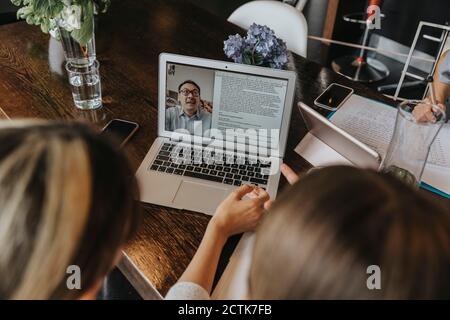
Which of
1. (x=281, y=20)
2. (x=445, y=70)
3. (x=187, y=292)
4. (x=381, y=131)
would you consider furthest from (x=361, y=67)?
(x=187, y=292)

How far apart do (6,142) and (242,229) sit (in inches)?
18.8

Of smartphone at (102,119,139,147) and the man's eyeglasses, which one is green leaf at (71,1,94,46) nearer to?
smartphone at (102,119,139,147)

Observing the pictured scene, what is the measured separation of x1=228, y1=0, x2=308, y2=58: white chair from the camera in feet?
5.38

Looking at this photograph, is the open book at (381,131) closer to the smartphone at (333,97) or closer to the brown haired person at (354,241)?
the smartphone at (333,97)

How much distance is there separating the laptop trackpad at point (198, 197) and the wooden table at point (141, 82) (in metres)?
0.02

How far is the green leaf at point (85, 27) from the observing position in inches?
43.4

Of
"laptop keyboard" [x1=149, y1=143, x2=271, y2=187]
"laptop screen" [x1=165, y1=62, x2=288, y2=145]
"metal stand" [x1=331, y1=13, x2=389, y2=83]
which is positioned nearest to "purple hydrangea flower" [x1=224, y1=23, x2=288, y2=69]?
"laptop screen" [x1=165, y1=62, x2=288, y2=145]

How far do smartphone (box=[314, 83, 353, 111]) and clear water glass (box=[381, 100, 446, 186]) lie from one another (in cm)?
31

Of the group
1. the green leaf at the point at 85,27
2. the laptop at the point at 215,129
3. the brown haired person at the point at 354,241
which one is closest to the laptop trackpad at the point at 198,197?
the laptop at the point at 215,129

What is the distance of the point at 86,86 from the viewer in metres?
1.18

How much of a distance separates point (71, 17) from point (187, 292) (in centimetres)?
76

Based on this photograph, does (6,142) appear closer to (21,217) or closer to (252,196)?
(21,217)

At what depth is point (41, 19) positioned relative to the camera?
113 centimetres
